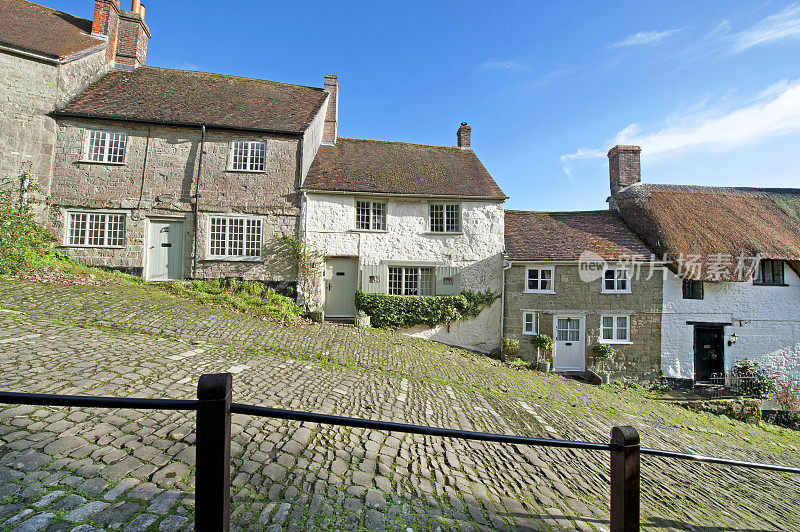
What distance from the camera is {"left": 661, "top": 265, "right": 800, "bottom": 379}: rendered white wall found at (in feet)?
46.3

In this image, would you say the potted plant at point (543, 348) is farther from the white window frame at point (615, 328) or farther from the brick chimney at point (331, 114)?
the brick chimney at point (331, 114)

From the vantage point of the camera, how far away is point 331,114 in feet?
58.2

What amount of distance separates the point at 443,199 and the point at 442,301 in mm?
4625

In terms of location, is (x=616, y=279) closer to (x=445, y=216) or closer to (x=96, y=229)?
(x=445, y=216)

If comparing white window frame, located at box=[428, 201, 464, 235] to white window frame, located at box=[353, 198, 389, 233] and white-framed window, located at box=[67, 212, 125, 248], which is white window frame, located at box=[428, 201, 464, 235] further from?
white-framed window, located at box=[67, 212, 125, 248]

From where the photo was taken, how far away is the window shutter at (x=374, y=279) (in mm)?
14227

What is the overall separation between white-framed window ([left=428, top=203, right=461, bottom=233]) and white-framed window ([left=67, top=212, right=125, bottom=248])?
12.4 m

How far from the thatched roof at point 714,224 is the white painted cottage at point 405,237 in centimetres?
727

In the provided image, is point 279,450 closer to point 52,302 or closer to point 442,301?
point 52,302

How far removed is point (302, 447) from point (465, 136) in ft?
60.7

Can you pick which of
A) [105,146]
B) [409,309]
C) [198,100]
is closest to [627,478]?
[409,309]

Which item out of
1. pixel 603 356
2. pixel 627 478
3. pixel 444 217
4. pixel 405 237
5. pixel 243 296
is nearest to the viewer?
pixel 627 478

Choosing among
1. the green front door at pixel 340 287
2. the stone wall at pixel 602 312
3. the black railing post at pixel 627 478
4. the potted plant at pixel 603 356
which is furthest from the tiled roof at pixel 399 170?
the black railing post at pixel 627 478

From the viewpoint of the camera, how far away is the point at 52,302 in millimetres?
8094
